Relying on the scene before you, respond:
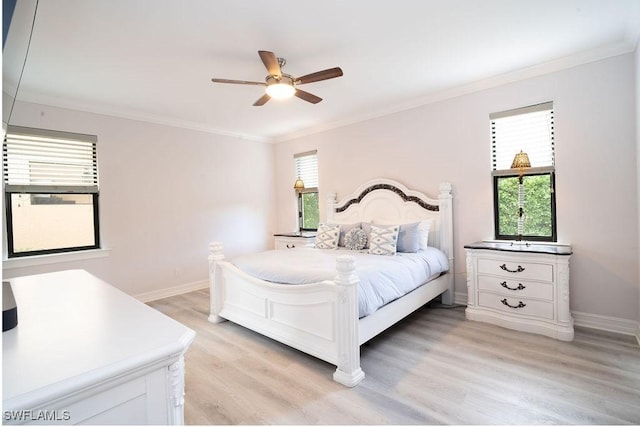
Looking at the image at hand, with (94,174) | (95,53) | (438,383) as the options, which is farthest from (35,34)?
(438,383)

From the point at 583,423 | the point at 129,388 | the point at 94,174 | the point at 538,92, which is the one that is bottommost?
the point at 583,423

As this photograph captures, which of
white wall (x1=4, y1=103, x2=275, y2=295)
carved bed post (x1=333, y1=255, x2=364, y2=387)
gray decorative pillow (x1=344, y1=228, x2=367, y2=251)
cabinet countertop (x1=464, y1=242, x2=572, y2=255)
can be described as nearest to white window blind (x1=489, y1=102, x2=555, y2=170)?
cabinet countertop (x1=464, y1=242, x2=572, y2=255)

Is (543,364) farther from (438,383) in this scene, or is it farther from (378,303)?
(378,303)

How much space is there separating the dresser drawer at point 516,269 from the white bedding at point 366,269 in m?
0.49

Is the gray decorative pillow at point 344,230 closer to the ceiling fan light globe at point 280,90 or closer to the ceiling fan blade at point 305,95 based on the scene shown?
the ceiling fan blade at point 305,95

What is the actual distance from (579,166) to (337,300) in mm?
2697

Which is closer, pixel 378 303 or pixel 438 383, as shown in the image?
pixel 438 383

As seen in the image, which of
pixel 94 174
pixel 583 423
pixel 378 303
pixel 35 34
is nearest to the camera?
pixel 583 423

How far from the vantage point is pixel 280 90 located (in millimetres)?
2779

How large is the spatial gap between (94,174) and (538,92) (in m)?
5.14

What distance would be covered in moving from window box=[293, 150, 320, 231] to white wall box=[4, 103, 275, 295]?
29.2 inches

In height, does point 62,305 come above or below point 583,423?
above

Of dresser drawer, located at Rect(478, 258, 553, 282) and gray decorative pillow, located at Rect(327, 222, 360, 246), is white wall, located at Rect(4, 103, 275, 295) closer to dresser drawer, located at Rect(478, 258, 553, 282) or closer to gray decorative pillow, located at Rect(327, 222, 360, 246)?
gray decorative pillow, located at Rect(327, 222, 360, 246)

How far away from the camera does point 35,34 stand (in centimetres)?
237
